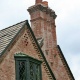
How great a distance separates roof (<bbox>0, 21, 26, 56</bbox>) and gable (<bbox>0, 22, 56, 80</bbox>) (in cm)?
21

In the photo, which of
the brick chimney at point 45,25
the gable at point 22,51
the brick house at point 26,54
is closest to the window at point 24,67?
the brick house at point 26,54

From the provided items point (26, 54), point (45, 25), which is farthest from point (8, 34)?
point (45, 25)

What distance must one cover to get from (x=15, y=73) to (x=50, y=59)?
6025 mm

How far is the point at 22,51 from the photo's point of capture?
1856 cm

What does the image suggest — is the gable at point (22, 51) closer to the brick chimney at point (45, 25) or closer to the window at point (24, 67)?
the window at point (24, 67)

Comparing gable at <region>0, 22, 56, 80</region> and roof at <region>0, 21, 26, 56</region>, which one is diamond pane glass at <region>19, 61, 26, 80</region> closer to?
gable at <region>0, 22, 56, 80</region>

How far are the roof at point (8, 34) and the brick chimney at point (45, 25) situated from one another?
443 cm

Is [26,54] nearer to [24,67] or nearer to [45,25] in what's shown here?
[24,67]

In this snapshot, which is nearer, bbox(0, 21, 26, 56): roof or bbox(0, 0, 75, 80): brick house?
bbox(0, 0, 75, 80): brick house

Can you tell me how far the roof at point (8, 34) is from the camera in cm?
1782

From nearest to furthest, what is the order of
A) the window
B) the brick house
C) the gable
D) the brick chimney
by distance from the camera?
the gable
the brick house
the window
the brick chimney

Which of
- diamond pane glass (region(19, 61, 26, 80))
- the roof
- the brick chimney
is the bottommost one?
diamond pane glass (region(19, 61, 26, 80))

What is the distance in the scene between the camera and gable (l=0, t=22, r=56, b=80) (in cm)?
1725

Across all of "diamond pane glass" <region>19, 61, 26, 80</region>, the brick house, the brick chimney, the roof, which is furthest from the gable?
the brick chimney
